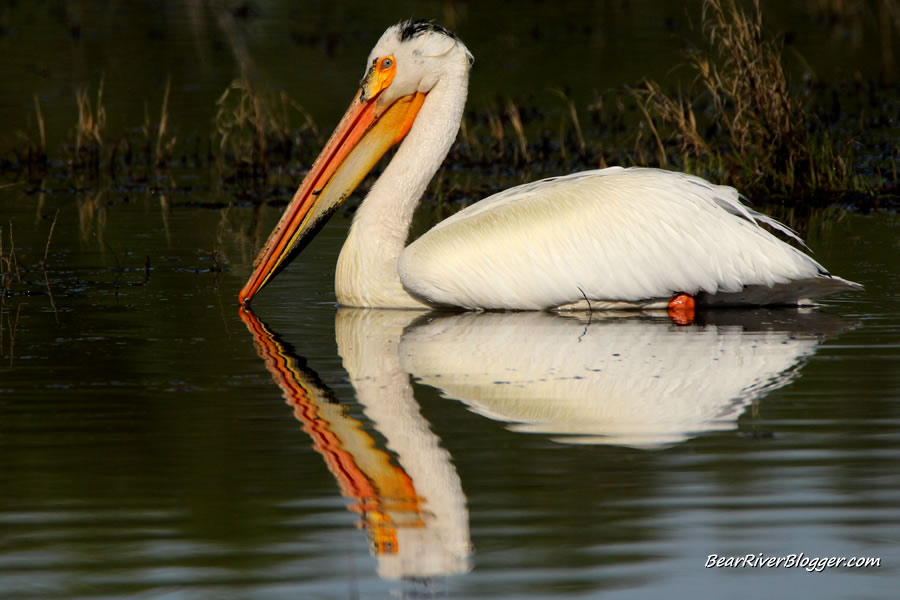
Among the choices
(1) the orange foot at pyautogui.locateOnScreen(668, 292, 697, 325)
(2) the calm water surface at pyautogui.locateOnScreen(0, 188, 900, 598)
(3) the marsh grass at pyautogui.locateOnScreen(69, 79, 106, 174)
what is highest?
(2) the calm water surface at pyautogui.locateOnScreen(0, 188, 900, 598)

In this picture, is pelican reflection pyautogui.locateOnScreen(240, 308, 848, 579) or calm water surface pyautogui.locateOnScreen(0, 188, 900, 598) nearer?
calm water surface pyautogui.locateOnScreen(0, 188, 900, 598)

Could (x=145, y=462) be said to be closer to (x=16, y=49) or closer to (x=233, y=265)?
(x=233, y=265)

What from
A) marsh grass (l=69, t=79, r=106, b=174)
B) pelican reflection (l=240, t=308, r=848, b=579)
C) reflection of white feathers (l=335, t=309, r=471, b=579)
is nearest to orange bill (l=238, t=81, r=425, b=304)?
pelican reflection (l=240, t=308, r=848, b=579)

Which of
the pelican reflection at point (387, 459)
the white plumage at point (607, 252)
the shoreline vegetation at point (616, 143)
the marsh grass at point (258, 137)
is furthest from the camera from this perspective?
the marsh grass at point (258, 137)

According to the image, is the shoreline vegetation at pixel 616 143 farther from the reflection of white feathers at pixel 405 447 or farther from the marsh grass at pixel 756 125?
the reflection of white feathers at pixel 405 447

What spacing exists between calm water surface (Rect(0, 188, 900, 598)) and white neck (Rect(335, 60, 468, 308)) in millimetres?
155

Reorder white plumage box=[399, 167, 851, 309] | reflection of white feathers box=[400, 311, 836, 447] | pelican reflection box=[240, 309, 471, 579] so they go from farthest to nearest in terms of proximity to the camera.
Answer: white plumage box=[399, 167, 851, 309]
reflection of white feathers box=[400, 311, 836, 447]
pelican reflection box=[240, 309, 471, 579]

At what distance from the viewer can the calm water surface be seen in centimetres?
374

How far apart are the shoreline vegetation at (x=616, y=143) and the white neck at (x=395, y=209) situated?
1.83 metres

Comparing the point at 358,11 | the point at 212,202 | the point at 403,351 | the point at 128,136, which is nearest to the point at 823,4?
the point at 358,11

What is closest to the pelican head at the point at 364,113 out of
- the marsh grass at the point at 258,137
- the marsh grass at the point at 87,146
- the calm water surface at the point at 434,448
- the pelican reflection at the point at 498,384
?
the calm water surface at the point at 434,448

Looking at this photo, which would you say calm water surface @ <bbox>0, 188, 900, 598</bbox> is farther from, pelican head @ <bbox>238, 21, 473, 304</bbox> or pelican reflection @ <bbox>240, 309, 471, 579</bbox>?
pelican head @ <bbox>238, 21, 473, 304</bbox>

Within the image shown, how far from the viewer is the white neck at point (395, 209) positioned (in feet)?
24.4

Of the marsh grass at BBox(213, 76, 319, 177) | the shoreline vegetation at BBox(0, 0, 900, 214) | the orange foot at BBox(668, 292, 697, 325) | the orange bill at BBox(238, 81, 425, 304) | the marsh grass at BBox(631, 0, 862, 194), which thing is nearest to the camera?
the orange foot at BBox(668, 292, 697, 325)
